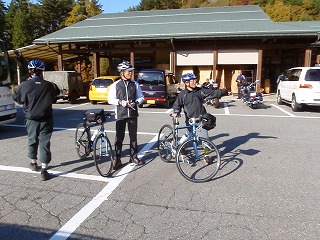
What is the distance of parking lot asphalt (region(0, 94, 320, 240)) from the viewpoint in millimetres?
2908

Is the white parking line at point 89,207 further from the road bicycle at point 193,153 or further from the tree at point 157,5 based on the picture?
the tree at point 157,5

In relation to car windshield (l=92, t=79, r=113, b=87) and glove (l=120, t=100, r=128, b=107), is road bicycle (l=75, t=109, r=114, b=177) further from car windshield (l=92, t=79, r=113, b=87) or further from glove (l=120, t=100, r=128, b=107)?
car windshield (l=92, t=79, r=113, b=87)

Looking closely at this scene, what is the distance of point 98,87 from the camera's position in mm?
14266

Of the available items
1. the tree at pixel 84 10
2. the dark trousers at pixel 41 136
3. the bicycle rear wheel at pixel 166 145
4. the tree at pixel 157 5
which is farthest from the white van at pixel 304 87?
the tree at pixel 157 5

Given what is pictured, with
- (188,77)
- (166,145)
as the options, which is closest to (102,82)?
(166,145)

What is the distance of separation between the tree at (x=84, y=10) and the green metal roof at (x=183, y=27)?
23.3 metres

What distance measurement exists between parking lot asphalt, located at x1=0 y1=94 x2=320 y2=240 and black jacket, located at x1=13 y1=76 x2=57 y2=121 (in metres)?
1.05

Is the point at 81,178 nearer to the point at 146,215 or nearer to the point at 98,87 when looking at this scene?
the point at 146,215

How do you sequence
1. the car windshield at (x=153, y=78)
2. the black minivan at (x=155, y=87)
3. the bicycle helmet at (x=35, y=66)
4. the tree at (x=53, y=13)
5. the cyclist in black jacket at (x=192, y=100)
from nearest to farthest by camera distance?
the bicycle helmet at (x=35, y=66) → the cyclist in black jacket at (x=192, y=100) → the black minivan at (x=155, y=87) → the car windshield at (x=153, y=78) → the tree at (x=53, y=13)

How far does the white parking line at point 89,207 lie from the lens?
286cm

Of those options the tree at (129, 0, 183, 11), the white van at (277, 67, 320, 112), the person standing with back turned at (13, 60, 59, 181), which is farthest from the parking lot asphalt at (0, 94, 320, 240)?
the tree at (129, 0, 183, 11)

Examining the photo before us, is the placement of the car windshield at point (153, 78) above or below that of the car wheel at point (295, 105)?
above

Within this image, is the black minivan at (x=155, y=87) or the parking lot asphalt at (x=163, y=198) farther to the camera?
the black minivan at (x=155, y=87)

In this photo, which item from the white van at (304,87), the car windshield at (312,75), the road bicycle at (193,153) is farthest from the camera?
the car windshield at (312,75)
